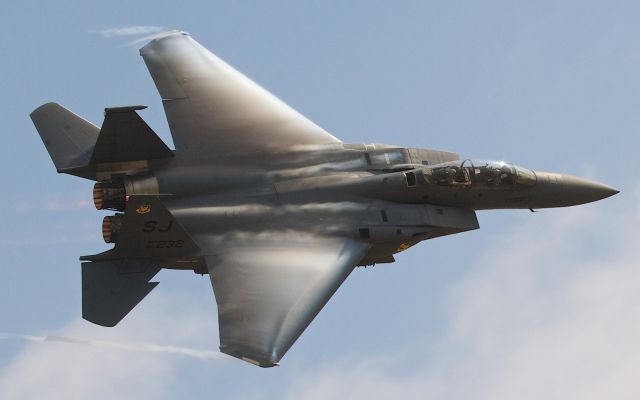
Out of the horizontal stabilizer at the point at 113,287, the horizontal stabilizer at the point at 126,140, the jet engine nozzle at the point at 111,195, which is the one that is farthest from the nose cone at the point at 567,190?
the jet engine nozzle at the point at 111,195

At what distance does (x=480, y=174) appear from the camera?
35250 millimetres

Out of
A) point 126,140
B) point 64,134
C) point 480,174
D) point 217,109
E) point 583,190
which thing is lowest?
point 583,190

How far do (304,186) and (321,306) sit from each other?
3008mm

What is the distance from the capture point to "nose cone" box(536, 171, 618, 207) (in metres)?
35.7

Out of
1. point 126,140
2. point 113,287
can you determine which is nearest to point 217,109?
point 126,140

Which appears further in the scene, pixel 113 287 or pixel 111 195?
pixel 111 195

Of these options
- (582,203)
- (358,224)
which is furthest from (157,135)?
(582,203)

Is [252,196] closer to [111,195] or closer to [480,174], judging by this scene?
[111,195]

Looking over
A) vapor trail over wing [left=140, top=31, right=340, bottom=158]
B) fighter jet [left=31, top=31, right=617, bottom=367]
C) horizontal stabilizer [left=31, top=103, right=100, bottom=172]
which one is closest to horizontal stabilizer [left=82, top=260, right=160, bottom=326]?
fighter jet [left=31, top=31, right=617, bottom=367]

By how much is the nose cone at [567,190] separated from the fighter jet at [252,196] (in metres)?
0.03

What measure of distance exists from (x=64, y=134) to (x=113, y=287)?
3807 millimetres

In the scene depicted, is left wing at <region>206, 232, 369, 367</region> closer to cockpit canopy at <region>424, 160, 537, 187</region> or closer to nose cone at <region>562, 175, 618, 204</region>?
cockpit canopy at <region>424, 160, 537, 187</region>

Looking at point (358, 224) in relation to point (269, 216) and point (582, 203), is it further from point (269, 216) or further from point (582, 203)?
point (582, 203)

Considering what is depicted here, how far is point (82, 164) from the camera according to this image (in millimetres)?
34812
